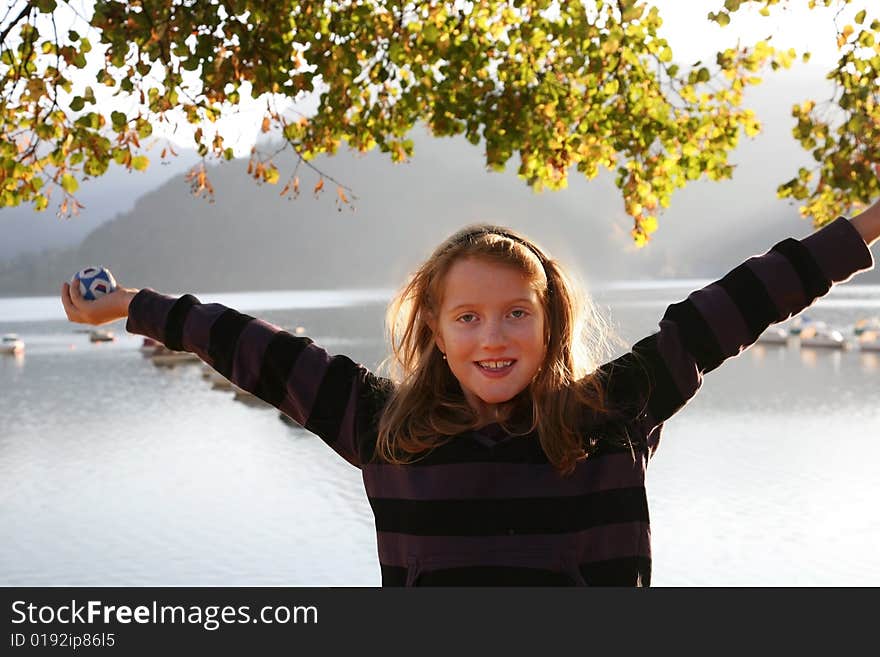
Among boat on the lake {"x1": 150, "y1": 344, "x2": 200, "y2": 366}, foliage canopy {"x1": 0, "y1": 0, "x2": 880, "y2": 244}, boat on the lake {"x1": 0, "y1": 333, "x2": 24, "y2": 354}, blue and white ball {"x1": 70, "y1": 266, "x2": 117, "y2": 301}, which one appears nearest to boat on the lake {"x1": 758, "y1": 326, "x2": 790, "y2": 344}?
boat on the lake {"x1": 150, "y1": 344, "x2": 200, "y2": 366}

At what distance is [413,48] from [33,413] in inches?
1673

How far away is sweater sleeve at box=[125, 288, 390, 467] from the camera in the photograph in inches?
102

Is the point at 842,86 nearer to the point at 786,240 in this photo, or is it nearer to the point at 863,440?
the point at 786,240

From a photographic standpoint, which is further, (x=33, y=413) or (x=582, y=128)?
(x=33, y=413)

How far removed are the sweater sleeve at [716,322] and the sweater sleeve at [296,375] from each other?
0.60 m

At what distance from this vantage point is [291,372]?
259 centimetres

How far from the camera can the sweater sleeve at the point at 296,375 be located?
2588 millimetres

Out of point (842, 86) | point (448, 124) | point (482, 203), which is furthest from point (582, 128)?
point (482, 203)

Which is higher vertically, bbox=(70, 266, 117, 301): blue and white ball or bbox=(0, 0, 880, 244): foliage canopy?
bbox=(0, 0, 880, 244): foliage canopy

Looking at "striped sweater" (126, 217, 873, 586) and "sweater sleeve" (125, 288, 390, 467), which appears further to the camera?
"sweater sleeve" (125, 288, 390, 467)

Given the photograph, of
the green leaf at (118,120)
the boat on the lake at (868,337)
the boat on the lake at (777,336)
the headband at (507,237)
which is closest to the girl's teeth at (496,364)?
the headband at (507,237)

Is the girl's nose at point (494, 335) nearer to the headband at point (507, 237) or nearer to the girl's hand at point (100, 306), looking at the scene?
the headband at point (507, 237)

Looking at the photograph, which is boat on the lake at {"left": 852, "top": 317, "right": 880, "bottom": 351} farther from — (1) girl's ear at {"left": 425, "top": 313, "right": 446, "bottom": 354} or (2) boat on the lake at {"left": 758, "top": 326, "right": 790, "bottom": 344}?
(1) girl's ear at {"left": 425, "top": 313, "right": 446, "bottom": 354}

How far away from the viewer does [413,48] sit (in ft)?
23.6
